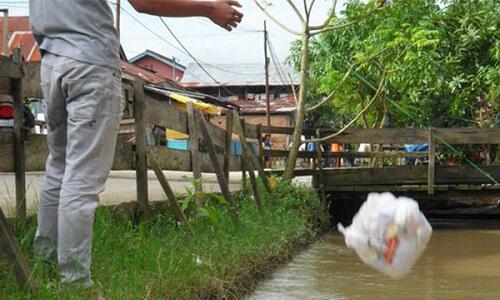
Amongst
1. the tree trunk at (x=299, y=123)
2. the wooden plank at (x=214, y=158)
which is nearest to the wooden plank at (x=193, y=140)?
the wooden plank at (x=214, y=158)

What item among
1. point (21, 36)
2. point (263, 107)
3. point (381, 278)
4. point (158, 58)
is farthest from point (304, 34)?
point (158, 58)

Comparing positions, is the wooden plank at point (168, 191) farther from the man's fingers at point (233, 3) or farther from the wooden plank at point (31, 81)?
the man's fingers at point (233, 3)

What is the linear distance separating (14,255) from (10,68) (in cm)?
125

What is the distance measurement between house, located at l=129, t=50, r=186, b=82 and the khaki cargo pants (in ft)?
146

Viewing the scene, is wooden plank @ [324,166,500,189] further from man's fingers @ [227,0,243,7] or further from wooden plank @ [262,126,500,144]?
man's fingers @ [227,0,243,7]

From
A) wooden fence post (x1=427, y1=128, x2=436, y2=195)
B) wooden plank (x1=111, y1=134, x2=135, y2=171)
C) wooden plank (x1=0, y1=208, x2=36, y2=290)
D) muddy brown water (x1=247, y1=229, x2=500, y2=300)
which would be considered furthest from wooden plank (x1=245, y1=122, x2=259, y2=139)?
wooden plank (x1=0, y1=208, x2=36, y2=290)

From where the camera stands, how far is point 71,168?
287 centimetres

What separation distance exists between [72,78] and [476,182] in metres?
9.14

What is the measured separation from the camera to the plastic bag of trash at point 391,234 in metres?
2.60

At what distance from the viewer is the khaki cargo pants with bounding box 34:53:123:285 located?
2.87 metres

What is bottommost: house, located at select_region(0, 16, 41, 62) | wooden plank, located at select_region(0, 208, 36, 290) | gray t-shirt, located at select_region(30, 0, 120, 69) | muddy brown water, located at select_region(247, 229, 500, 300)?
muddy brown water, located at select_region(247, 229, 500, 300)

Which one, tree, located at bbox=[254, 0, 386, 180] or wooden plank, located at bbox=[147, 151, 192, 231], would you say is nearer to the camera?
wooden plank, located at bbox=[147, 151, 192, 231]

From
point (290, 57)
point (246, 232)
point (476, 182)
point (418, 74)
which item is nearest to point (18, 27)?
point (290, 57)

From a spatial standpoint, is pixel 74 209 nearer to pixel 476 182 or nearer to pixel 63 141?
pixel 63 141
